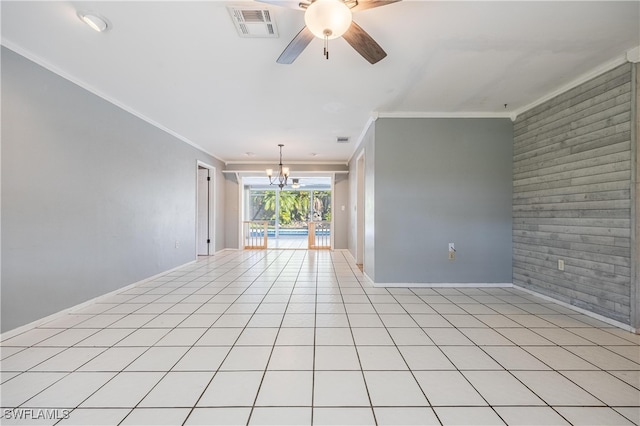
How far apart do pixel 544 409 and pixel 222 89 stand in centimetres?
380

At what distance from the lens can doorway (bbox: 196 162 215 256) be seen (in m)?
6.60

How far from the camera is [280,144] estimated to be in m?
5.44

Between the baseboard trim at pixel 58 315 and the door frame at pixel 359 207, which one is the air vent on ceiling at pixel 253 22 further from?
the door frame at pixel 359 207

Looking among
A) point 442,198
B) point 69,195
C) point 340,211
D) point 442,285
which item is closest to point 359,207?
point 442,198

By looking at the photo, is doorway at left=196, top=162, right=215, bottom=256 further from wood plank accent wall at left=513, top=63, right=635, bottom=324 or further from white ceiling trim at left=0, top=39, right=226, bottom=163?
wood plank accent wall at left=513, top=63, right=635, bottom=324

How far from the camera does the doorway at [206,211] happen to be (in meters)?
6.60

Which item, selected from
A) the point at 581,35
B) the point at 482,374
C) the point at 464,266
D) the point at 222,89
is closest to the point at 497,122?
the point at 581,35

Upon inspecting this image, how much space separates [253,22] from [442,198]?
3.16m

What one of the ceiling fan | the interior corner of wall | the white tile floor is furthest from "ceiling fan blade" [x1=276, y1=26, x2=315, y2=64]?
the interior corner of wall

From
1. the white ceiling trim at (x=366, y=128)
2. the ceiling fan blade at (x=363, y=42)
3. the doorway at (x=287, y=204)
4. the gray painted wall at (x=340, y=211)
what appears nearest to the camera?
the ceiling fan blade at (x=363, y=42)

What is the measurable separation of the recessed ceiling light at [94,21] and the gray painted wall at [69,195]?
937mm

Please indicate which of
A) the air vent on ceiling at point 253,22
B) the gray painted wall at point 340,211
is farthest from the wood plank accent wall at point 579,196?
the gray painted wall at point 340,211

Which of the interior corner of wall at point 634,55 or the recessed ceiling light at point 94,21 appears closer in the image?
the recessed ceiling light at point 94,21

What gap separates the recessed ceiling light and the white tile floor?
248cm
